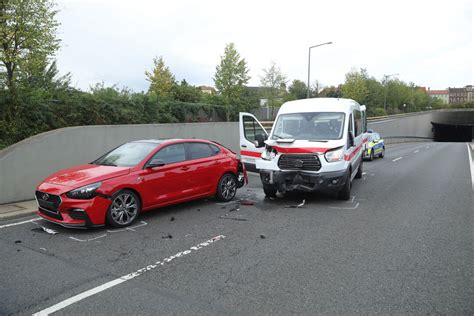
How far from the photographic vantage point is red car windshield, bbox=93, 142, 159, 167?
22.5 feet

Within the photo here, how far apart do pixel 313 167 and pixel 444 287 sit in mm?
4227

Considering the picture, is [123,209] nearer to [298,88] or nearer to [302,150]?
[302,150]

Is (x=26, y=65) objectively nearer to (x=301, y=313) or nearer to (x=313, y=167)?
(x=313, y=167)

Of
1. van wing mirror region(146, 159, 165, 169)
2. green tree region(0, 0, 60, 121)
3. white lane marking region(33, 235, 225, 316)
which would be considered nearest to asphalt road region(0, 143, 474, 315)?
white lane marking region(33, 235, 225, 316)

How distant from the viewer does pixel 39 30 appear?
38.1ft

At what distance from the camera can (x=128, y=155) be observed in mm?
7168

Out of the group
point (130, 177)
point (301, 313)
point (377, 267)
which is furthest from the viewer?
point (130, 177)

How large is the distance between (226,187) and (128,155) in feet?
7.93

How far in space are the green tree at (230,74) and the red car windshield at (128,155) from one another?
24.2 m

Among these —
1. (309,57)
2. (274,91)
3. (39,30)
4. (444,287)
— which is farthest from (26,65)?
(274,91)

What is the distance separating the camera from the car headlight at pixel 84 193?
19.1 feet

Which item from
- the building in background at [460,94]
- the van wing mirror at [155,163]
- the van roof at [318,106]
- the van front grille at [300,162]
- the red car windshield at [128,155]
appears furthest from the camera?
the building in background at [460,94]

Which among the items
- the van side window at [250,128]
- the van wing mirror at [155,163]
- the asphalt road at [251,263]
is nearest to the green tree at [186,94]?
the van side window at [250,128]

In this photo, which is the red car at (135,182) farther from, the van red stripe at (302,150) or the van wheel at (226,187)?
the van red stripe at (302,150)
